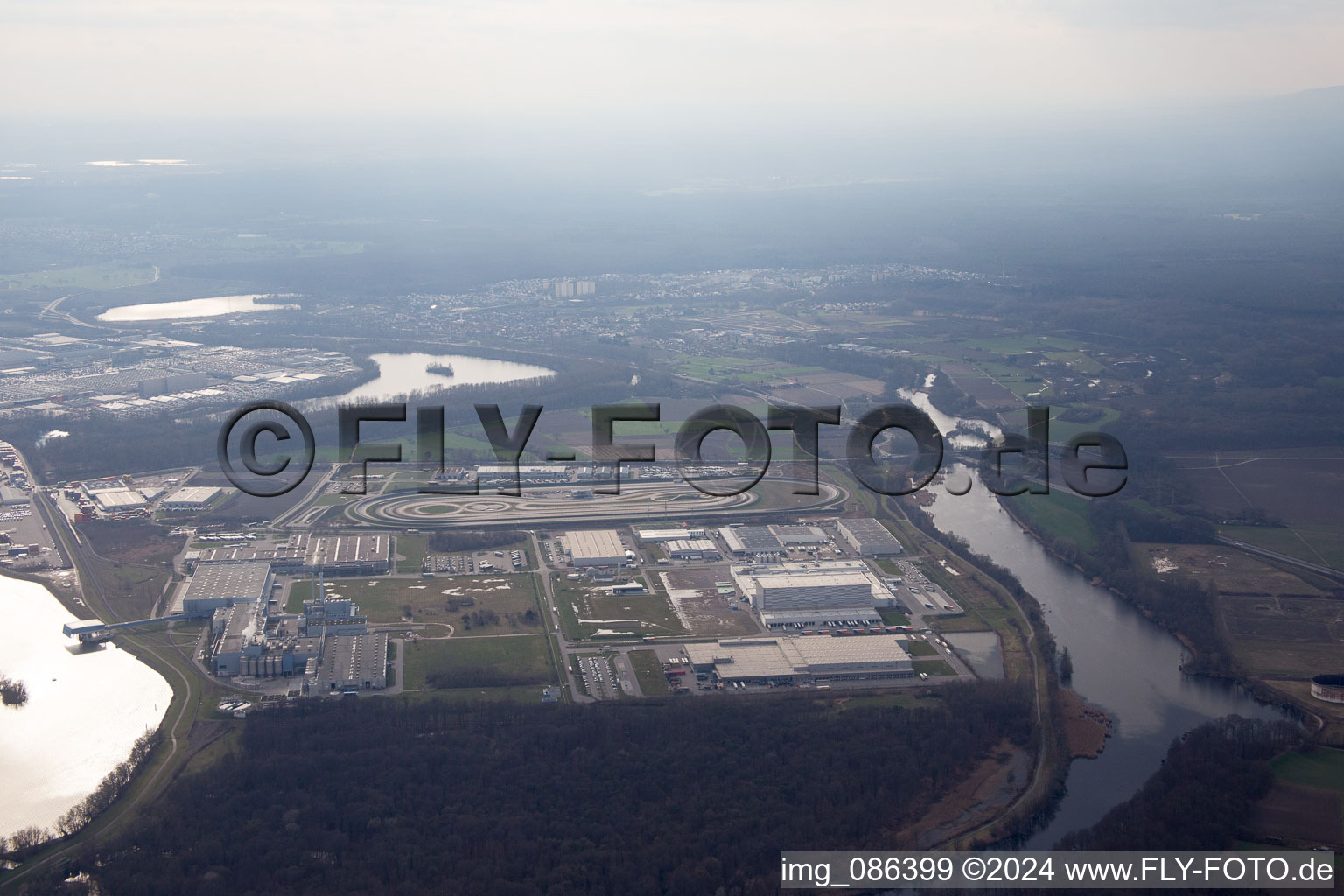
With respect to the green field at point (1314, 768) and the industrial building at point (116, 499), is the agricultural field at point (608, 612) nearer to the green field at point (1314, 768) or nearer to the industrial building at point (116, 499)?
the green field at point (1314, 768)

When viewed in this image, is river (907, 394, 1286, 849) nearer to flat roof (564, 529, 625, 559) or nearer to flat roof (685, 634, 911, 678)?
flat roof (685, 634, 911, 678)

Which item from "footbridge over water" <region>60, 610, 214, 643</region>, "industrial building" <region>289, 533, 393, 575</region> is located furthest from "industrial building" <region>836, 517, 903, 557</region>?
"footbridge over water" <region>60, 610, 214, 643</region>

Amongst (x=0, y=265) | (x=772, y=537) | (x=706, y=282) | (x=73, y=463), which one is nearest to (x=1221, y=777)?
(x=772, y=537)

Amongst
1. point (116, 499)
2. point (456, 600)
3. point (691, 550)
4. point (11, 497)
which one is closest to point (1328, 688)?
point (691, 550)

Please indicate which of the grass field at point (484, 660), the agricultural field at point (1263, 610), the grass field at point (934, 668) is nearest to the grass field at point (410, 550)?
the grass field at point (484, 660)

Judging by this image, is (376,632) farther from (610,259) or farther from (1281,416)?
(610,259)

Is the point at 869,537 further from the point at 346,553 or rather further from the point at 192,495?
the point at 192,495
